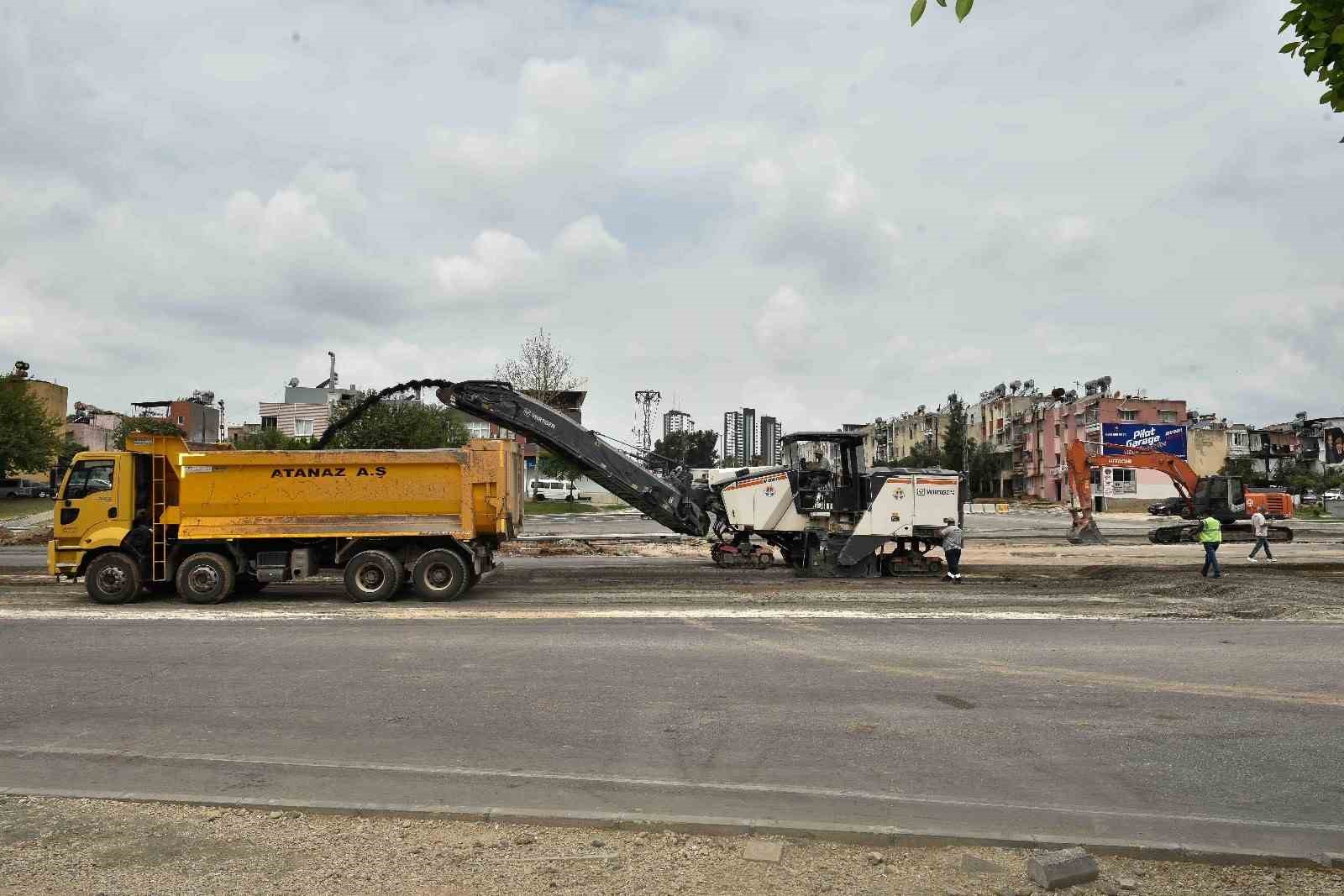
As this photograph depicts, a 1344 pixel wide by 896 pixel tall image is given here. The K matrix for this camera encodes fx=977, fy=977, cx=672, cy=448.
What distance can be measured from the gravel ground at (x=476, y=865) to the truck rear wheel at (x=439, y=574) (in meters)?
10.6

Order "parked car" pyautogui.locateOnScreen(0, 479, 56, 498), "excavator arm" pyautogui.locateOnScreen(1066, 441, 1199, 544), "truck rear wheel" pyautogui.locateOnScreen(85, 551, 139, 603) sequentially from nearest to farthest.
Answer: "truck rear wheel" pyautogui.locateOnScreen(85, 551, 139, 603) → "excavator arm" pyautogui.locateOnScreen(1066, 441, 1199, 544) → "parked car" pyautogui.locateOnScreen(0, 479, 56, 498)

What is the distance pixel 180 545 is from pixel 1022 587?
595 inches

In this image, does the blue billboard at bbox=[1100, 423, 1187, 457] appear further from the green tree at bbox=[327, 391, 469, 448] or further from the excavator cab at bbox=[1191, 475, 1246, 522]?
the green tree at bbox=[327, 391, 469, 448]

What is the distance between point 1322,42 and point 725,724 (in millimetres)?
5876

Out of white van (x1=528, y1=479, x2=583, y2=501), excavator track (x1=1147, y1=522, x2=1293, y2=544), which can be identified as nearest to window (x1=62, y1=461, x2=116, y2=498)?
excavator track (x1=1147, y1=522, x2=1293, y2=544)

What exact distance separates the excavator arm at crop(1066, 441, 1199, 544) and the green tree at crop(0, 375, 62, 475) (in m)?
59.9

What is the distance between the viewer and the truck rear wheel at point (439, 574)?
53.1ft

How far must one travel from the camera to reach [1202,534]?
20484mm

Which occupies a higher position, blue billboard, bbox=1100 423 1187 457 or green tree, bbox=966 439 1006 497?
blue billboard, bbox=1100 423 1187 457

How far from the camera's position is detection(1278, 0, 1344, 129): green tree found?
469 centimetres

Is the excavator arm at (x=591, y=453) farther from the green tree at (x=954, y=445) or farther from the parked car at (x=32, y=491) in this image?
the green tree at (x=954, y=445)

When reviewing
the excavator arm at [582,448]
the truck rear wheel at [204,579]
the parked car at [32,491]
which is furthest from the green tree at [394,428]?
the parked car at [32,491]

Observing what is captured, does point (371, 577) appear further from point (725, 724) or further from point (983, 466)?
point (983, 466)

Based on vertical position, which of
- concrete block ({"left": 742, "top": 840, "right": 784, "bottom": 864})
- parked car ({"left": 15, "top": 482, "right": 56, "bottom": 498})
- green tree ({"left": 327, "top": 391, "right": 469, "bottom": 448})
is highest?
green tree ({"left": 327, "top": 391, "right": 469, "bottom": 448})
